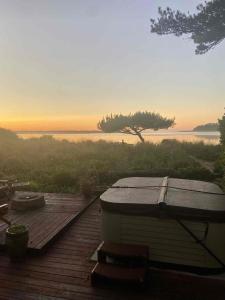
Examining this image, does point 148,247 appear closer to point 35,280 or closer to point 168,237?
point 168,237

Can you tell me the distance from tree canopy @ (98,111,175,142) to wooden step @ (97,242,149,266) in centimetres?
3064

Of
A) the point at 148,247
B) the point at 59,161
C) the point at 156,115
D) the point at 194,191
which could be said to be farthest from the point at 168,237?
the point at 156,115

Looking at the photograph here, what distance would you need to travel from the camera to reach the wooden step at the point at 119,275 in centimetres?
409

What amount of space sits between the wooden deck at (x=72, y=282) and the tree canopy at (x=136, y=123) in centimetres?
3032

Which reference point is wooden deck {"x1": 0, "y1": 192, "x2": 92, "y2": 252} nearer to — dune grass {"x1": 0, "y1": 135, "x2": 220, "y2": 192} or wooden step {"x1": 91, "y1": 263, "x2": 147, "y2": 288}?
dune grass {"x1": 0, "y1": 135, "x2": 220, "y2": 192}

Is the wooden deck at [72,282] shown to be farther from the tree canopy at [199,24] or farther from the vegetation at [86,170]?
the tree canopy at [199,24]

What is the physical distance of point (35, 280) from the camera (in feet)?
14.5

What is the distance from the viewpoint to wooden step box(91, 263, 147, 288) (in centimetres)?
409

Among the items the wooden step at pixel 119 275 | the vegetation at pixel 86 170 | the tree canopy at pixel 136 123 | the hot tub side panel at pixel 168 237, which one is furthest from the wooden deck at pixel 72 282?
the tree canopy at pixel 136 123

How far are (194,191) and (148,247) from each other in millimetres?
1478

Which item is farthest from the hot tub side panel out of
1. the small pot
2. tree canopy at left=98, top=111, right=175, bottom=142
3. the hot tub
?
tree canopy at left=98, top=111, right=175, bottom=142

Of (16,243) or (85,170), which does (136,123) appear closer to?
(85,170)

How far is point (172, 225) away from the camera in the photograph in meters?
4.52

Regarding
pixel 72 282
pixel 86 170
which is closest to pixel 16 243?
pixel 72 282
